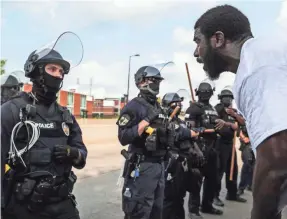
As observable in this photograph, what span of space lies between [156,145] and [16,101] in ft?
5.64

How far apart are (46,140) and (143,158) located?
1.48m

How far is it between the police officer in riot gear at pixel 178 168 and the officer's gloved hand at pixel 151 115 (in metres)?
0.47

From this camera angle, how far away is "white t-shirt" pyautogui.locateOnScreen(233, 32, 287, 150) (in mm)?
1248

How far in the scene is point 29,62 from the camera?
3096 mm

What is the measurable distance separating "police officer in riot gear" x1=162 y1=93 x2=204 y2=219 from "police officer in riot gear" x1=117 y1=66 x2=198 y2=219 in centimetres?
50

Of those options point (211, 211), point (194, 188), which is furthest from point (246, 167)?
point (194, 188)

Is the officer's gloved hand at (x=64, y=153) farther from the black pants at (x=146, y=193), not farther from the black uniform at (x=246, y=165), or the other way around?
→ the black uniform at (x=246, y=165)

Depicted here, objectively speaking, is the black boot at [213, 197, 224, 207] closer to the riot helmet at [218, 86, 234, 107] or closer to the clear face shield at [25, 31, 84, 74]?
the riot helmet at [218, 86, 234, 107]

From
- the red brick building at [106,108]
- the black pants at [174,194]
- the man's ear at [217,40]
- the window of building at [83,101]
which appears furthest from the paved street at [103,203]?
the red brick building at [106,108]

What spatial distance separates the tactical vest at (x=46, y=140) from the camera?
9.18 feet

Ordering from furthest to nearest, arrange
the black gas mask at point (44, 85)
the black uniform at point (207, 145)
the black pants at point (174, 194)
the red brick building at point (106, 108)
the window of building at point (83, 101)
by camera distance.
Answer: the red brick building at point (106, 108) < the window of building at point (83, 101) < the black uniform at point (207, 145) < the black pants at point (174, 194) < the black gas mask at point (44, 85)

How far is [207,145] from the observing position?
6184 millimetres

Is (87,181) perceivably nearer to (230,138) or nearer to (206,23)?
(230,138)

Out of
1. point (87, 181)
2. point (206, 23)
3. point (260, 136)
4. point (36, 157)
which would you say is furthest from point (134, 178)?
point (87, 181)
